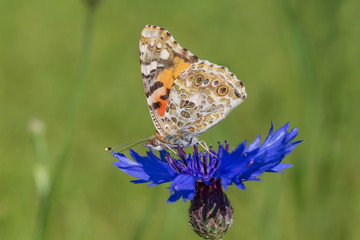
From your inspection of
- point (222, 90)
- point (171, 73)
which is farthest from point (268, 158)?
point (171, 73)

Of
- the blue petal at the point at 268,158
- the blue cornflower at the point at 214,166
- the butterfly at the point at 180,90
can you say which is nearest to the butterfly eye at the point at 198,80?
the butterfly at the point at 180,90

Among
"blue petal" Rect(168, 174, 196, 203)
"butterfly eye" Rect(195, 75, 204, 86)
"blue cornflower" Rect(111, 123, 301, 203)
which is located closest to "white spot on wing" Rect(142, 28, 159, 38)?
"butterfly eye" Rect(195, 75, 204, 86)

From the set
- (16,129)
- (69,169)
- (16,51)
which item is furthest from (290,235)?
(16,51)

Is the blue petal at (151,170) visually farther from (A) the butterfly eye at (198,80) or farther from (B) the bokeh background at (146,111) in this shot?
(A) the butterfly eye at (198,80)

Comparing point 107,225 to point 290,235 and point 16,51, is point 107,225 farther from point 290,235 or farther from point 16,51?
point 16,51

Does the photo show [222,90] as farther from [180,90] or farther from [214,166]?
[214,166]
